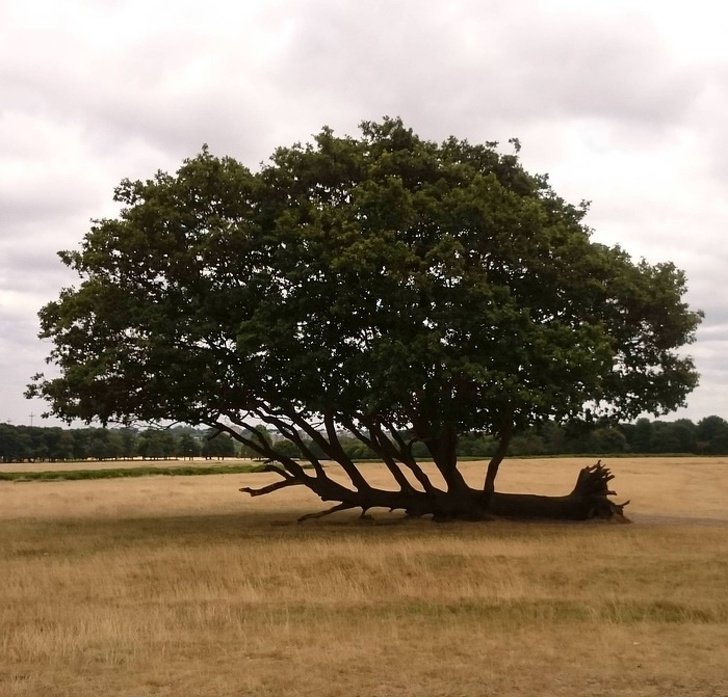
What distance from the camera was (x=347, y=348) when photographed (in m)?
26.2

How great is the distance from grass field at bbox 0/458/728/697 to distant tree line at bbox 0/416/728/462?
3491cm

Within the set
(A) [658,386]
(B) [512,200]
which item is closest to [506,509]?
(A) [658,386]

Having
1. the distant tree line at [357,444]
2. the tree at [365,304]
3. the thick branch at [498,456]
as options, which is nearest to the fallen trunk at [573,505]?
→ the thick branch at [498,456]

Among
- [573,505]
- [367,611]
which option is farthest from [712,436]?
[367,611]

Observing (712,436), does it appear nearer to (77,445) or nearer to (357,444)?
(357,444)

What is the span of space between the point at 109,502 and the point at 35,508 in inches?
190

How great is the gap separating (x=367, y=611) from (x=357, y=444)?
9174cm

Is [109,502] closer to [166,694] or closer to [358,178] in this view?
[358,178]

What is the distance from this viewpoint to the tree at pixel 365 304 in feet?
79.4

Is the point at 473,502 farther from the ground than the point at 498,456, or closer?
closer

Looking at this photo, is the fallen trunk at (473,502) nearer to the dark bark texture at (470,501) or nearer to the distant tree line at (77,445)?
the dark bark texture at (470,501)

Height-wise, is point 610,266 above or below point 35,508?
above

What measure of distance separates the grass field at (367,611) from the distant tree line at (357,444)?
34.9 metres

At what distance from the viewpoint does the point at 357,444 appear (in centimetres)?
10469
